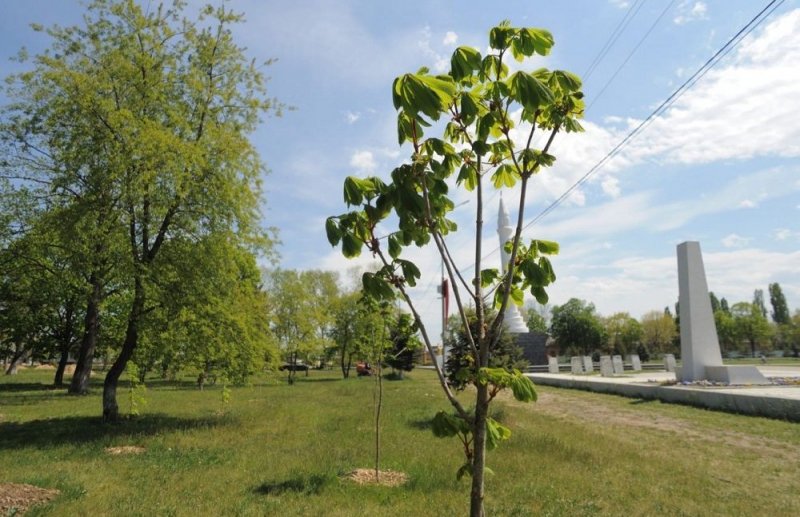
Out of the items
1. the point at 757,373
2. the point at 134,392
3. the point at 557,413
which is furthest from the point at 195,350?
the point at 757,373

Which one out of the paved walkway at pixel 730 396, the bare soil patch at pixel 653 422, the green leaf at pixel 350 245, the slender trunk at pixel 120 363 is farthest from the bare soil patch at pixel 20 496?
the paved walkway at pixel 730 396

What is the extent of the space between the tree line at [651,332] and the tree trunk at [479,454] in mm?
76094

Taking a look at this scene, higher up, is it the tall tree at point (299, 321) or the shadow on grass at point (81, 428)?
the tall tree at point (299, 321)

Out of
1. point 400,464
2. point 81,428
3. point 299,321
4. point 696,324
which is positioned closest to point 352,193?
point 400,464

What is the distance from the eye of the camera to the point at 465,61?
222cm

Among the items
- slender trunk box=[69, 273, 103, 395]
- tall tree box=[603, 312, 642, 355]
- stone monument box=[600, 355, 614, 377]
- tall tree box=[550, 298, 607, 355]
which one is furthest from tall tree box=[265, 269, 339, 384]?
tall tree box=[603, 312, 642, 355]

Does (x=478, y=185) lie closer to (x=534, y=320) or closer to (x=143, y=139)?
(x=143, y=139)

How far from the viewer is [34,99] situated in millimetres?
15367

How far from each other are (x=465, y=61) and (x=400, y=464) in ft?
32.4

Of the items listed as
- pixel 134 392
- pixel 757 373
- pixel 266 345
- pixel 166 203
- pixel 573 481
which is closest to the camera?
pixel 573 481

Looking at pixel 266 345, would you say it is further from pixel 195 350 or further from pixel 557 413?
pixel 557 413

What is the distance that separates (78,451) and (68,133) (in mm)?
9961

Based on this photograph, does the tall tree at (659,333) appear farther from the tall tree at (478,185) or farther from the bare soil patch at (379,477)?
the tall tree at (478,185)

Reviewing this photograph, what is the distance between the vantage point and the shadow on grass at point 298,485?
8.38m
